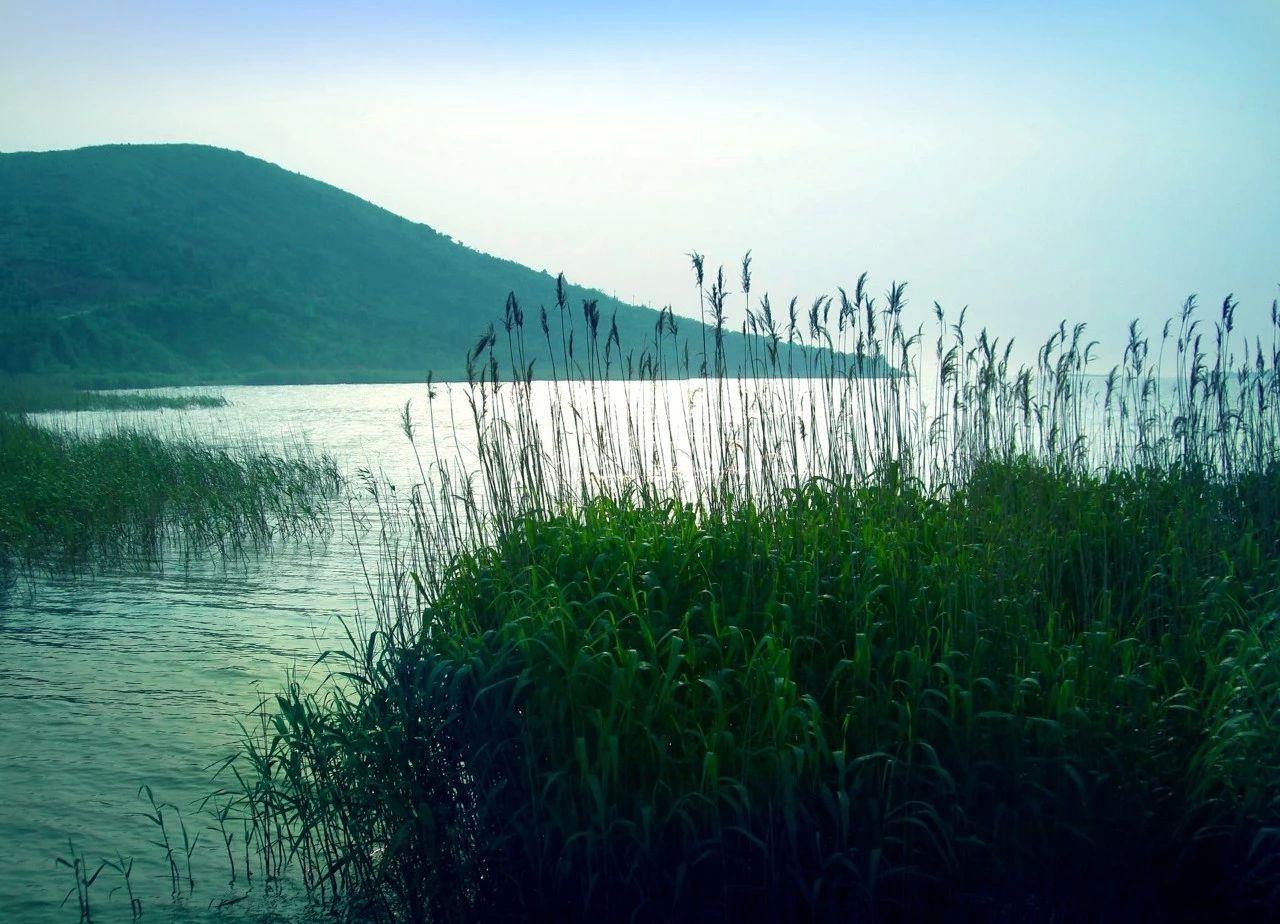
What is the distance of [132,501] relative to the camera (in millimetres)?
12828

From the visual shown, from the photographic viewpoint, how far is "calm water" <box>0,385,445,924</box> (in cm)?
475

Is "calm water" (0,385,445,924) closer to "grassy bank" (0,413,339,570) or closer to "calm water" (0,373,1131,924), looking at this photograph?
"calm water" (0,373,1131,924)

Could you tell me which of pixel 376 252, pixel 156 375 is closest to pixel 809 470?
pixel 156 375

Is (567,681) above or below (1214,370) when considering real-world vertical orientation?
below

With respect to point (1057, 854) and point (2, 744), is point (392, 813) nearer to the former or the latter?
point (1057, 854)

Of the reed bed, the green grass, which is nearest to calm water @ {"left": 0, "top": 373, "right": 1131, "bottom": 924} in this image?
the reed bed

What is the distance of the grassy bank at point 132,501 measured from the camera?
12.0m

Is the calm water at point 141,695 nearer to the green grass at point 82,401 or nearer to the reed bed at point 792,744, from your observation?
the reed bed at point 792,744

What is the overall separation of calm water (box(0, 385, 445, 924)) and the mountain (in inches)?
1951

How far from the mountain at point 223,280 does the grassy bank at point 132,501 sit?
146 ft

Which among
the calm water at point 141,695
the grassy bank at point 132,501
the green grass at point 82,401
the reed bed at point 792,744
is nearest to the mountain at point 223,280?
the green grass at point 82,401

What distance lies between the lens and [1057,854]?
150 inches

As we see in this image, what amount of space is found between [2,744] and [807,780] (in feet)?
17.6

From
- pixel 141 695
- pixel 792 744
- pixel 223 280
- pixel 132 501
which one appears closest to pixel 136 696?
pixel 141 695
